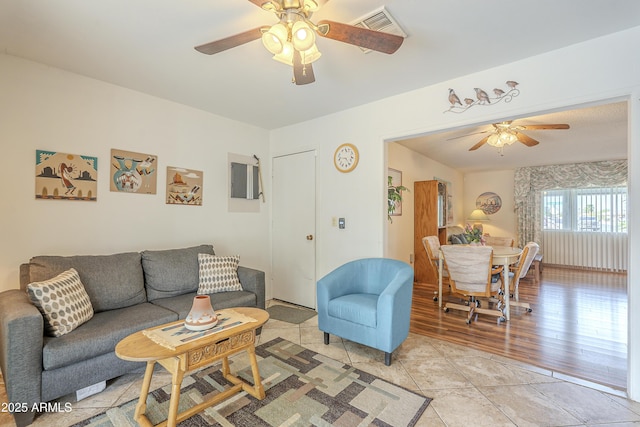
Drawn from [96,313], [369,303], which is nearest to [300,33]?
[369,303]

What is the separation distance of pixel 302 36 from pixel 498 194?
7627 mm

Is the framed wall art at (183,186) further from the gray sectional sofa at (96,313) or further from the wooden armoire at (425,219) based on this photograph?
the wooden armoire at (425,219)

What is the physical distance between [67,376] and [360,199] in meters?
2.81

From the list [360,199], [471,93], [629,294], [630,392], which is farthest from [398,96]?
[630,392]

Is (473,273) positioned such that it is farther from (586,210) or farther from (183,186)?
(586,210)

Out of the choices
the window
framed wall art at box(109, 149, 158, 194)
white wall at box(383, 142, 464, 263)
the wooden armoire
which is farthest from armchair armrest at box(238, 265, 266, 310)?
the window

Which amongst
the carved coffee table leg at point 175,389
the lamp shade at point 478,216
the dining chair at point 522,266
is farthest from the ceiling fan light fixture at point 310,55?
the lamp shade at point 478,216

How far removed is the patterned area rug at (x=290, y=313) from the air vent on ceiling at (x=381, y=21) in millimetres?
2928

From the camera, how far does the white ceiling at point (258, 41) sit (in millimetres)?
1699

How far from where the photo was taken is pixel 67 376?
1.74 meters

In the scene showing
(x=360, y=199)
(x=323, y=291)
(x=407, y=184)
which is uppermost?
(x=407, y=184)

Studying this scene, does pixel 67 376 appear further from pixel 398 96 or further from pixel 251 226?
pixel 398 96

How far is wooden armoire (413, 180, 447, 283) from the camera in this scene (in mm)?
5039

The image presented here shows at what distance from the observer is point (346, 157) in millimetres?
3369
